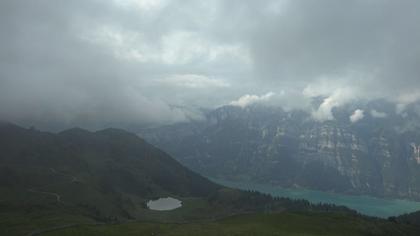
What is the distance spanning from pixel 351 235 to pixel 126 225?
329ft

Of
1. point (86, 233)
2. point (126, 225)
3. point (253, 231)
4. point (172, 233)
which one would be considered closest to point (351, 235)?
point (253, 231)

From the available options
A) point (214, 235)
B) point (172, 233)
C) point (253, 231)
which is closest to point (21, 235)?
point (172, 233)

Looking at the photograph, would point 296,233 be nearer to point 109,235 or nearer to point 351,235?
point 351,235

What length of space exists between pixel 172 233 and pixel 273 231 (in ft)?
145

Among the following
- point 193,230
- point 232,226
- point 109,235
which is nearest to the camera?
point 109,235

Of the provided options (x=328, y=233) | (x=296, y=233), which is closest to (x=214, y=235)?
(x=296, y=233)

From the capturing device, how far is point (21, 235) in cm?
19888

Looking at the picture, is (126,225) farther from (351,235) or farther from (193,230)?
(351,235)

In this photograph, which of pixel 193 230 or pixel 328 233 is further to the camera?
pixel 328 233

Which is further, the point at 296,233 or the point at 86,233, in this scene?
the point at 296,233

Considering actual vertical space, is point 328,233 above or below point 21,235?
above

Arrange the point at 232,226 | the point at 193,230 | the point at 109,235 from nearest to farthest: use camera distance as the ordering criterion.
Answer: the point at 109,235
the point at 193,230
the point at 232,226

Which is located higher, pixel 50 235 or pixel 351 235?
pixel 351 235

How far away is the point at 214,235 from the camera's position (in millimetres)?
170875
